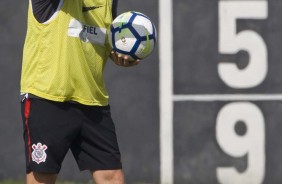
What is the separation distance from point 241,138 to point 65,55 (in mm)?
3243

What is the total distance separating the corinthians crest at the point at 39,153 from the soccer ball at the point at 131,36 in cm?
66

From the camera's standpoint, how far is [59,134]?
17.3ft

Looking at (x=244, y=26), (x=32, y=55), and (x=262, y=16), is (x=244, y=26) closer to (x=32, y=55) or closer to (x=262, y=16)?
(x=262, y=16)

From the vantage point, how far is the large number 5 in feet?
26.7

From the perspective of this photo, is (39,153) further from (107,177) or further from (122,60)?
(122,60)

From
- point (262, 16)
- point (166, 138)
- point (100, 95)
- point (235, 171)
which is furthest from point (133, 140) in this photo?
point (100, 95)

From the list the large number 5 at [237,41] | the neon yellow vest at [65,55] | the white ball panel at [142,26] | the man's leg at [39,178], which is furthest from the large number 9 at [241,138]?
the man's leg at [39,178]

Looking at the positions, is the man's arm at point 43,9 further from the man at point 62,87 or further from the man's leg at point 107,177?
the man's leg at point 107,177

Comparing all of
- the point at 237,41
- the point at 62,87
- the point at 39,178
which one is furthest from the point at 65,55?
the point at 237,41

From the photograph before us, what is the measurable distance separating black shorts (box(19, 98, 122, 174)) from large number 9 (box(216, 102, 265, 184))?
2902 millimetres

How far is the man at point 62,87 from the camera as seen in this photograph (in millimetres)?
5234

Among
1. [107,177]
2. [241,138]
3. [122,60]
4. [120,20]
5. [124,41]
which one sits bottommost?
[241,138]

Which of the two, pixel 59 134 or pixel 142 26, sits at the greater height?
pixel 142 26

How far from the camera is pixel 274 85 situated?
8188 mm
